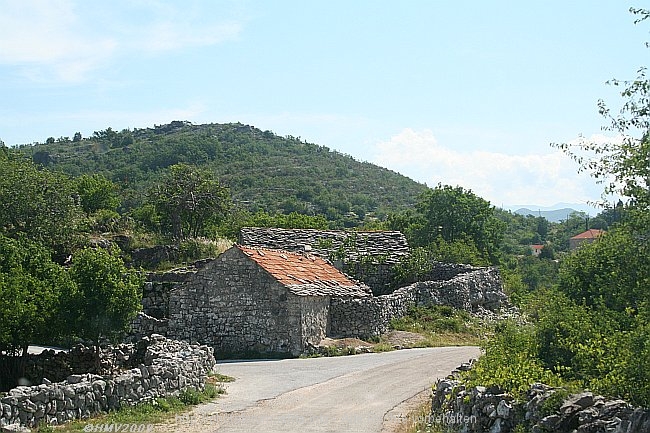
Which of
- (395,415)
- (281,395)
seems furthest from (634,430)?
(281,395)

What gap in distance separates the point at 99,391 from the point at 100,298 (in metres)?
3.77

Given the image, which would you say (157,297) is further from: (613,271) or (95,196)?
(95,196)

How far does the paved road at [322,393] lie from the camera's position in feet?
46.6

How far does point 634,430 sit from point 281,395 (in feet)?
32.0

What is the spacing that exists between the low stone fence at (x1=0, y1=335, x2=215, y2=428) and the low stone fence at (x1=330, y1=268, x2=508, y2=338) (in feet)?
31.7

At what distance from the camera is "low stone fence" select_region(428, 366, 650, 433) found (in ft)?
30.7

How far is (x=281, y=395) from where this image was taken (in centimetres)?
1747

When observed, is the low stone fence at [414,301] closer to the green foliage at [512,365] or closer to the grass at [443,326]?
the grass at [443,326]

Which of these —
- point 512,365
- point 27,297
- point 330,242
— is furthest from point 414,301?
point 512,365

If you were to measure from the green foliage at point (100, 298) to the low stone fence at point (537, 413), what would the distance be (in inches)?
313

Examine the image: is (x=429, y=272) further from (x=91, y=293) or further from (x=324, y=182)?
(x=324, y=182)

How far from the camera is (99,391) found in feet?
48.1

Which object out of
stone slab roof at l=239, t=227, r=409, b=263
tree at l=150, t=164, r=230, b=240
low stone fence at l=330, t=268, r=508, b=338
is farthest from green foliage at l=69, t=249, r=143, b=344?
tree at l=150, t=164, r=230, b=240

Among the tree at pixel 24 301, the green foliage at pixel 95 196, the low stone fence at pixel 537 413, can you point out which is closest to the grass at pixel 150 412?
the tree at pixel 24 301
